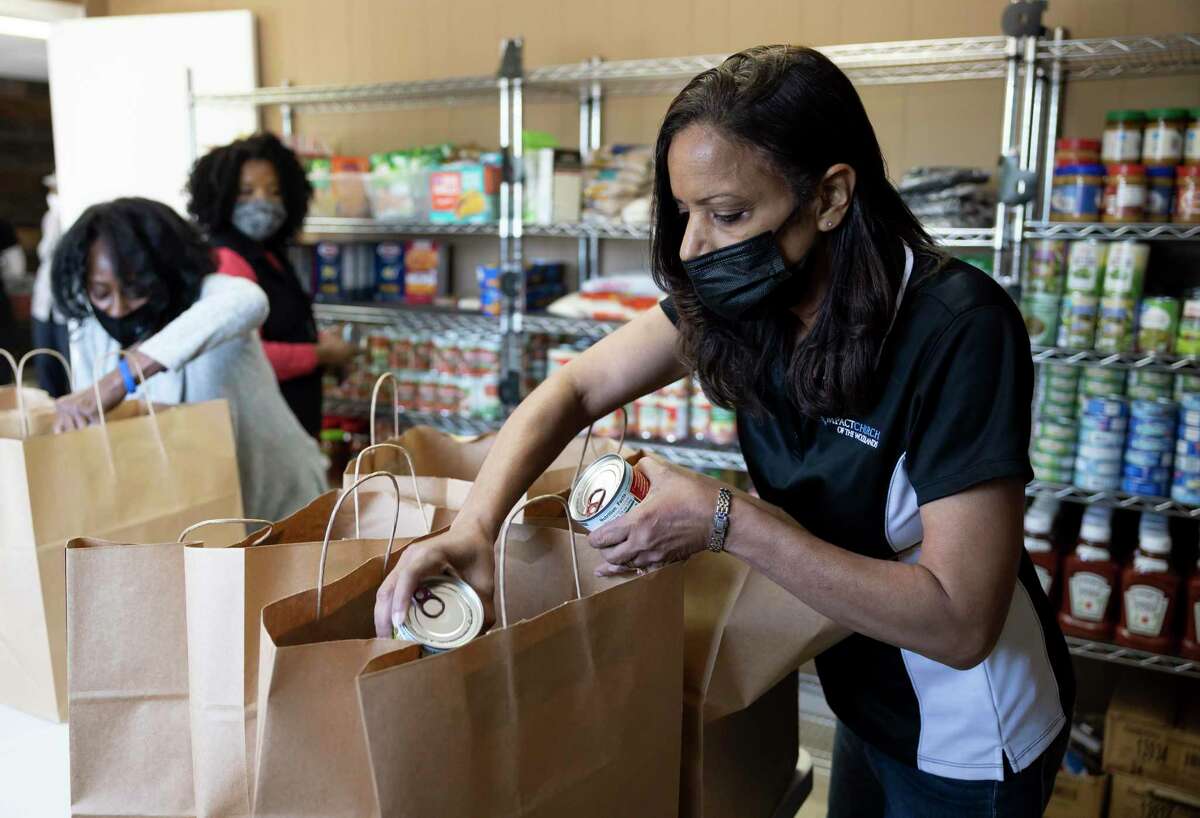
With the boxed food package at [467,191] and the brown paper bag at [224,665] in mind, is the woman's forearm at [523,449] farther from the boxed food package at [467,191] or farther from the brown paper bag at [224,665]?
the boxed food package at [467,191]

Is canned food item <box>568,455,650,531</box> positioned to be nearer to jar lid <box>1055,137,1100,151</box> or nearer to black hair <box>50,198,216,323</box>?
black hair <box>50,198,216,323</box>

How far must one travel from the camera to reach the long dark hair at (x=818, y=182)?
922 millimetres

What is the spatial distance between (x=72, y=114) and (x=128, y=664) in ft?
12.0

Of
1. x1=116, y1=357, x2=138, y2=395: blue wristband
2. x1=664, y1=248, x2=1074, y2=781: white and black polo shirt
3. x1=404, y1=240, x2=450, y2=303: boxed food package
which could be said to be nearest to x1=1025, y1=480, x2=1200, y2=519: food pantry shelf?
x1=664, y1=248, x2=1074, y2=781: white and black polo shirt

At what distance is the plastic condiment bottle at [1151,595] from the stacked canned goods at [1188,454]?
11cm

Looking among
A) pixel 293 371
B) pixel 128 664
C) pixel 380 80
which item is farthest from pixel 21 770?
pixel 380 80

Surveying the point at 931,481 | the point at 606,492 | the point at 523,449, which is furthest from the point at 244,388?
the point at 931,481

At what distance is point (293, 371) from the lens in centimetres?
264

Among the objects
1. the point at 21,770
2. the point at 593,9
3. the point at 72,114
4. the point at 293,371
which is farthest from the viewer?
the point at 72,114

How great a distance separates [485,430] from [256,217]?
3.28 feet

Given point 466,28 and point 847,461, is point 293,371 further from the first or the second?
point 847,461

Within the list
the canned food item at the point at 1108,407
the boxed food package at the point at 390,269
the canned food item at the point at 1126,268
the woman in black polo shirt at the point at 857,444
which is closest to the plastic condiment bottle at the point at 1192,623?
the canned food item at the point at 1108,407

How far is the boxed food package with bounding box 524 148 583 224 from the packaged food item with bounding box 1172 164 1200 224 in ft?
5.26

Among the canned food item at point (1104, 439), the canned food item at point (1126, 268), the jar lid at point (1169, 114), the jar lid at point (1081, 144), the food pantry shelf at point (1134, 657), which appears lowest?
the food pantry shelf at point (1134, 657)
